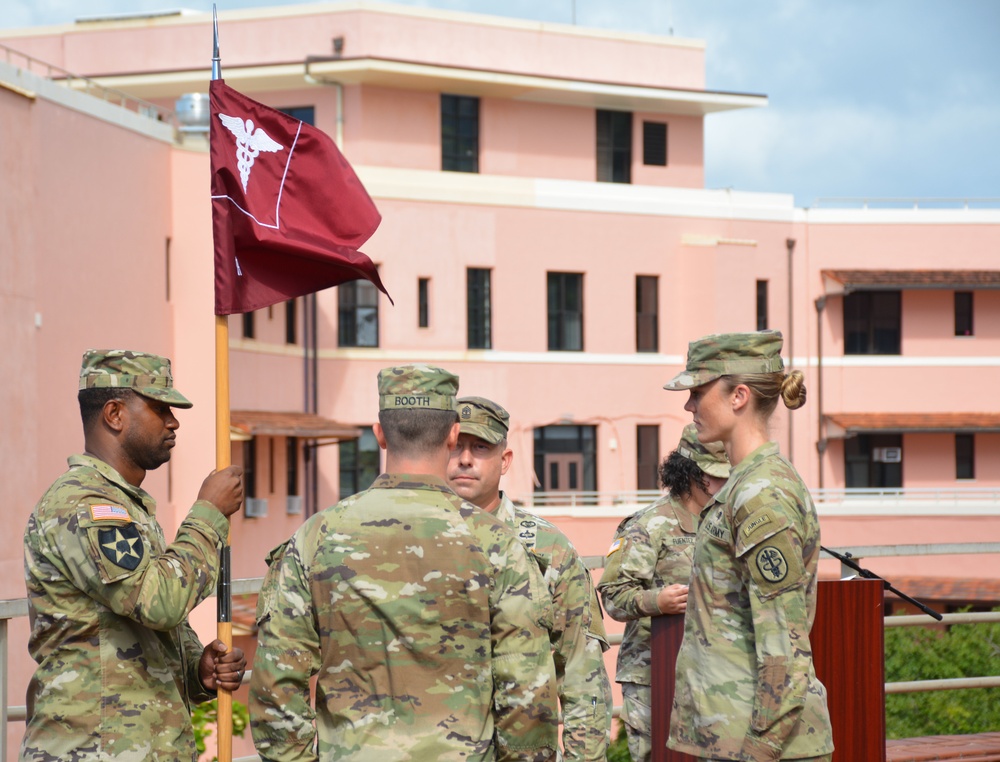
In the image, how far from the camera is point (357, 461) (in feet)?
91.9

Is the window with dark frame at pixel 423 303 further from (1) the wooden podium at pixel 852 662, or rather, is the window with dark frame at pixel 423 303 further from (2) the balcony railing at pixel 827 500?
(1) the wooden podium at pixel 852 662

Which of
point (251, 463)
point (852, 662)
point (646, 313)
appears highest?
point (646, 313)

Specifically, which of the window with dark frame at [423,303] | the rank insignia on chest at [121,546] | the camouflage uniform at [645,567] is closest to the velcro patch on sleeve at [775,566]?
the camouflage uniform at [645,567]

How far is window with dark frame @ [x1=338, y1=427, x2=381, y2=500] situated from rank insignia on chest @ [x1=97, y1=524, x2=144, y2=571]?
23.9 meters

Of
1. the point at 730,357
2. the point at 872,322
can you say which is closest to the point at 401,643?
the point at 730,357

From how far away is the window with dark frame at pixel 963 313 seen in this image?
109 ft

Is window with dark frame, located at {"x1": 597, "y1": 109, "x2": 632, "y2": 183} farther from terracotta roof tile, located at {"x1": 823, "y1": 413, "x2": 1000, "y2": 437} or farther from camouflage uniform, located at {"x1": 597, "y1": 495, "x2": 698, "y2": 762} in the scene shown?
camouflage uniform, located at {"x1": 597, "y1": 495, "x2": 698, "y2": 762}

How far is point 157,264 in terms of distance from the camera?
20953 millimetres

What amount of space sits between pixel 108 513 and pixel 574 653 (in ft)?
4.65

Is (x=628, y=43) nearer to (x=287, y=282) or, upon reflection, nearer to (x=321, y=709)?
(x=287, y=282)

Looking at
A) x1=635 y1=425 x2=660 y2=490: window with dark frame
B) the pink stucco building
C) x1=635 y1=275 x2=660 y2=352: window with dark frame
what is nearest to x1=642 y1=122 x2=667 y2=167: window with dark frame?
the pink stucco building

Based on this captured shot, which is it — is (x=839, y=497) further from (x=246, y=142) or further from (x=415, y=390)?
(x=415, y=390)

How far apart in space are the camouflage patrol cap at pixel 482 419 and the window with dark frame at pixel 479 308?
2394 cm

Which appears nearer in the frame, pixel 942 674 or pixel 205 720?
pixel 205 720
